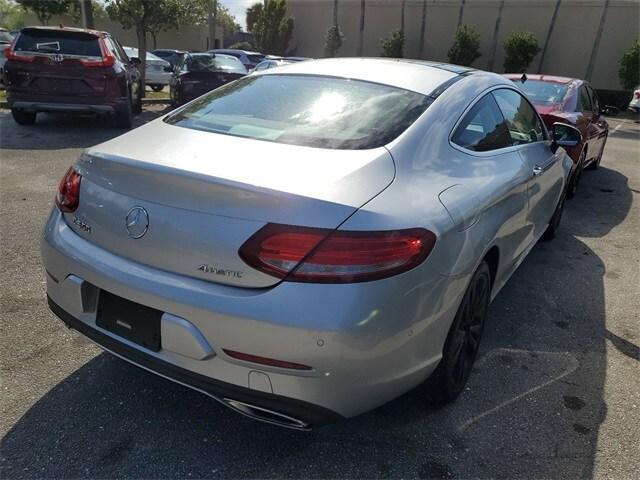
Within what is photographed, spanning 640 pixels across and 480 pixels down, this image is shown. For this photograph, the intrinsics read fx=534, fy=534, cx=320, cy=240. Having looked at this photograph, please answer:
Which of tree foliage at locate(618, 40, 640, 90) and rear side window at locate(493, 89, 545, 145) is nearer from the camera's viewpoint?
rear side window at locate(493, 89, 545, 145)

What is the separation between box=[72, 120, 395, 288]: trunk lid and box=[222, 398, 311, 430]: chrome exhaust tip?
1.54ft

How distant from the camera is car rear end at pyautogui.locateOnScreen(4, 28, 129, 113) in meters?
8.36

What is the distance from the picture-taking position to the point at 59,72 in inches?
331

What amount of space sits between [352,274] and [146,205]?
32.9 inches

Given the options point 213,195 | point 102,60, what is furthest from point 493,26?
point 213,195

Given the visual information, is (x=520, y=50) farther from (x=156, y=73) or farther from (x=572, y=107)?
(x=572, y=107)

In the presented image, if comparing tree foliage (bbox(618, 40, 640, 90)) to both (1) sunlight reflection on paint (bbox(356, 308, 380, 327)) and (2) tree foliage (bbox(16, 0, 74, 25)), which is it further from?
(2) tree foliage (bbox(16, 0, 74, 25))

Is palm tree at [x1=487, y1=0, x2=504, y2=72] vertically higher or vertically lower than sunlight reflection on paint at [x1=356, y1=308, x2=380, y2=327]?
higher

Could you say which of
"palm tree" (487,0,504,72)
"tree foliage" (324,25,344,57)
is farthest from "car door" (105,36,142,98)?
"palm tree" (487,0,504,72)

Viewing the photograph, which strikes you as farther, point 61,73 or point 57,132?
point 57,132

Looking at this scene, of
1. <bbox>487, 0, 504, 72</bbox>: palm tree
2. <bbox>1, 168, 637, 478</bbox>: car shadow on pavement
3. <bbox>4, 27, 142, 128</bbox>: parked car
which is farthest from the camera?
<bbox>487, 0, 504, 72</bbox>: palm tree

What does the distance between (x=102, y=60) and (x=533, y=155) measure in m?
7.40

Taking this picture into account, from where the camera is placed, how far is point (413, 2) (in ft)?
118

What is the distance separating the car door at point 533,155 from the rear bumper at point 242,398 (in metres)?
2.12
